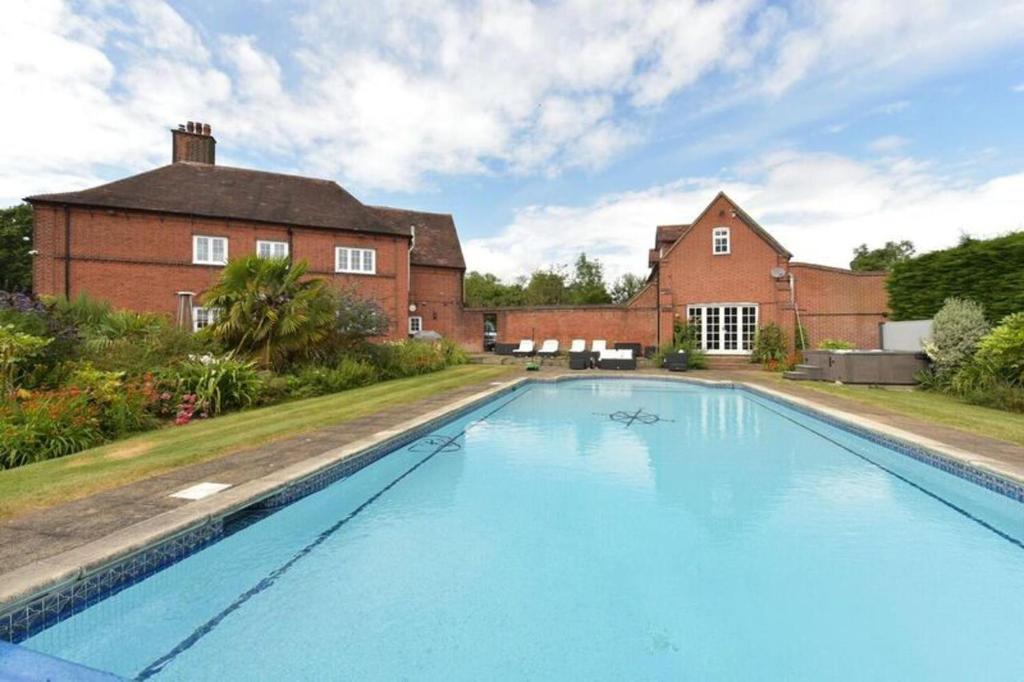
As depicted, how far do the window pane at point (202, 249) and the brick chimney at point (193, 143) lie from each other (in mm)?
A: 5367

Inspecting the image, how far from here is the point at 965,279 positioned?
1169 centimetres

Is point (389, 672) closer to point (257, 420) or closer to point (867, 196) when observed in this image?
point (257, 420)

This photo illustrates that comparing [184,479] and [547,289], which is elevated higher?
[547,289]

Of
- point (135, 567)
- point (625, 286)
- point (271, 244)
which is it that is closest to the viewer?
point (135, 567)

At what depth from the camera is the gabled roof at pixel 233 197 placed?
18844mm

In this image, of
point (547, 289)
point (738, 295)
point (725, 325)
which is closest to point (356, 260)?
point (725, 325)

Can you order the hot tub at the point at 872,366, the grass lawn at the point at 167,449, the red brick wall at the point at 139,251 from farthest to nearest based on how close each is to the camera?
the red brick wall at the point at 139,251, the hot tub at the point at 872,366, the grass lawn at the point at 167,449

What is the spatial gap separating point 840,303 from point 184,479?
21.7m

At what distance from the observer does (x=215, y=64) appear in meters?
12.1

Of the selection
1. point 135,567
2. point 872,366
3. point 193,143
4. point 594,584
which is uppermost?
point 193,143

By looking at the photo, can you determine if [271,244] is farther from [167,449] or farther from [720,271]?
[720,271]

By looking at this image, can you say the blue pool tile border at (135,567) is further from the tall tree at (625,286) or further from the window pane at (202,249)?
the tall tree at (625,286)

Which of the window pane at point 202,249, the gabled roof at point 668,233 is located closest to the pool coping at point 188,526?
the window pane at point 202,249

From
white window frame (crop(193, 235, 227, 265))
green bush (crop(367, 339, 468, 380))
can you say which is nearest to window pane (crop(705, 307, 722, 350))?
green bush (crop(367, 339, 468, 380))
